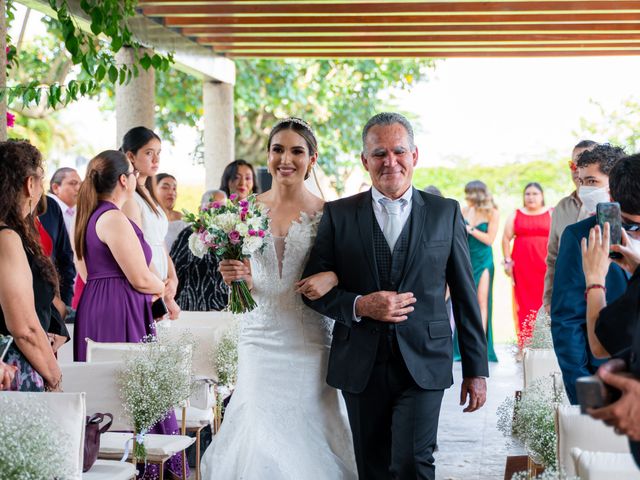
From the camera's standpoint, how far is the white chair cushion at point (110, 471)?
4594mm

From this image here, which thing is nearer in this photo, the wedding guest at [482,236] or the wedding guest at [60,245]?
the wedding guest at [60,245]

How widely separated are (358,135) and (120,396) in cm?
1653

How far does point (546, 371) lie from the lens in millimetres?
5578

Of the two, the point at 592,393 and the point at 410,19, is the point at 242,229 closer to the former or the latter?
the point at 592,393

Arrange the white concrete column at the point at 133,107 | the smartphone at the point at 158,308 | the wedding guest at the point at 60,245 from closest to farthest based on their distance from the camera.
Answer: the smartphone at the point at 158,308 → the wedding guest at the point at 60,245 → the white concrete column at the point at 133,107

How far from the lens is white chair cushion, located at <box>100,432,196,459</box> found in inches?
211

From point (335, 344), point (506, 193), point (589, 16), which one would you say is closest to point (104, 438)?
point (335, 344)

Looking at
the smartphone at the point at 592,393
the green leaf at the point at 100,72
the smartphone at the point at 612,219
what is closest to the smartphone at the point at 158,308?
the green leaf at the point at 100,72

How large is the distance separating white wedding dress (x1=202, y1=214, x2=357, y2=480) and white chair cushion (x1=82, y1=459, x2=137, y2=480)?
533mm

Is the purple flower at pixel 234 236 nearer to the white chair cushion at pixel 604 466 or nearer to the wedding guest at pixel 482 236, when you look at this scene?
the white chair cushion at pixel 604 466

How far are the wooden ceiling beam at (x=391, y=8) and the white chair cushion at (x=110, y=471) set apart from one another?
650 cm

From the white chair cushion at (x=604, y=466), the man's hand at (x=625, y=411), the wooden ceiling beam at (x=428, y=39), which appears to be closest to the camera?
the man's hand at (x=625, y=411)

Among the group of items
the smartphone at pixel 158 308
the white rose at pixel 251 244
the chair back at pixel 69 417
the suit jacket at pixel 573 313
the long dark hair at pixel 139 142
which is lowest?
the chair back at pixel 69 417

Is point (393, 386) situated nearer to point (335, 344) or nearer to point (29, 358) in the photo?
point (335, 344)
